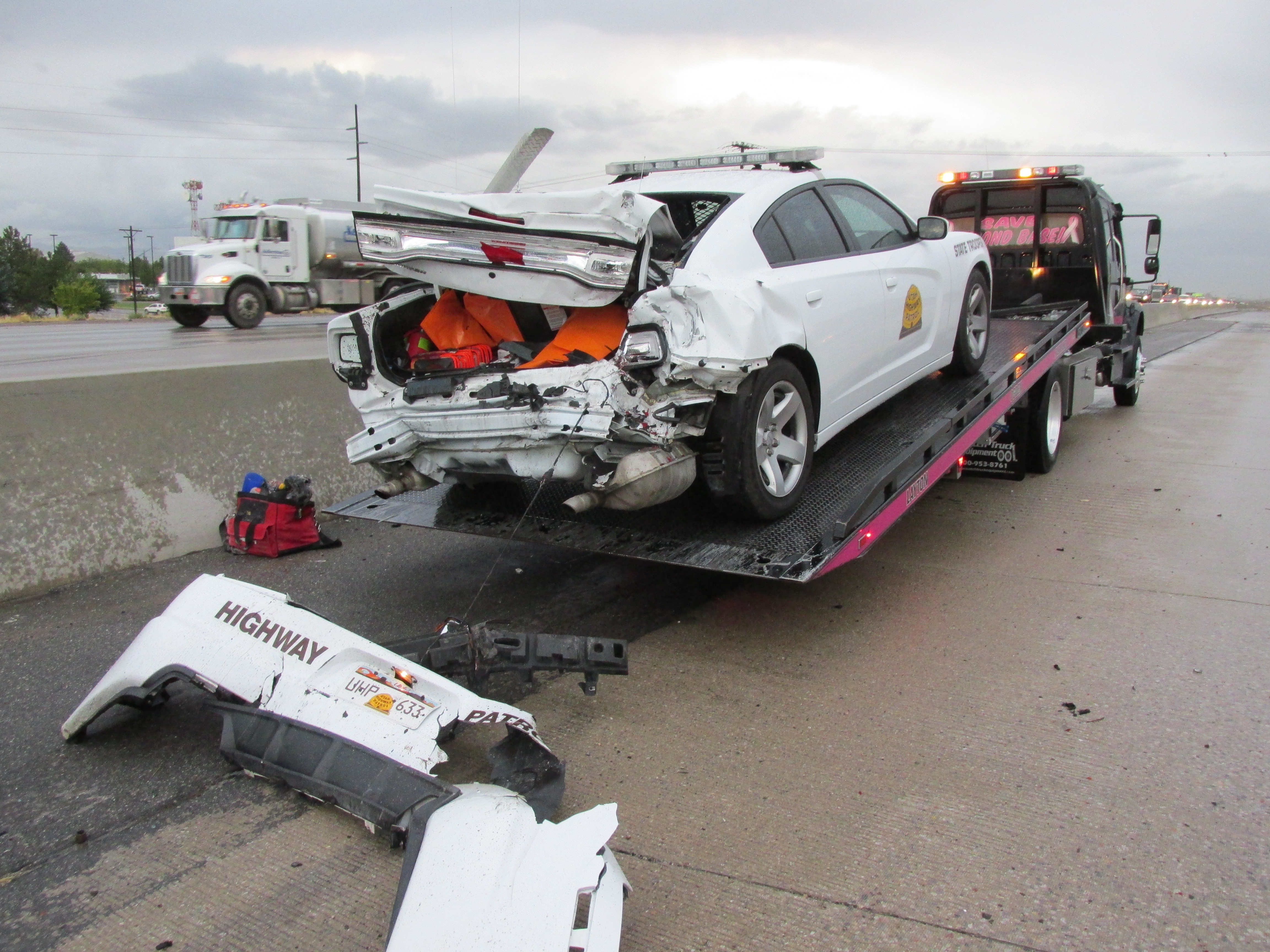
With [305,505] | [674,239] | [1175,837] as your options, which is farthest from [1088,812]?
[305,505]

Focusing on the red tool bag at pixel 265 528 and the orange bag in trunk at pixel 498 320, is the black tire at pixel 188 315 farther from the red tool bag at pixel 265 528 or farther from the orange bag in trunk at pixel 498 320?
the orange bag in trunk at pixel 498 320

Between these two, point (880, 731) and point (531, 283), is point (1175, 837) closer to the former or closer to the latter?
point (880, 731)

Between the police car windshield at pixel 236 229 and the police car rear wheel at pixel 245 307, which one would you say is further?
the police car windshield at pixel 236 229

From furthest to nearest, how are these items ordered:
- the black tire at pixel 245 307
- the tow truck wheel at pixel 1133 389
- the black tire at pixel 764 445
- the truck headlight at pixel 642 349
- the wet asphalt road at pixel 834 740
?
the black tire at pixel 245 307, the tow truck wheel at pixel 1133 389, the black tire at pixel 764 445, the truck headlight at pixel 642 349, the wet asphalt road at pixel 834 740

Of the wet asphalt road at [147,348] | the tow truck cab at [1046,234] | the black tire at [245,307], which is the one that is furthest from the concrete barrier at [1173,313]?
the wet asphalt road at [147,348]

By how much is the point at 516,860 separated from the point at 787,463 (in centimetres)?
255

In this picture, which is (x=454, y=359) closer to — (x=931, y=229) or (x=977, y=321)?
(x=931, y=229)

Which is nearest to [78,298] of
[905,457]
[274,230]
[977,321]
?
[274,230]

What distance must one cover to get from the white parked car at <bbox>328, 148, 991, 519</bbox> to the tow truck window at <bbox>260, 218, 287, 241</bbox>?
17.1 metres

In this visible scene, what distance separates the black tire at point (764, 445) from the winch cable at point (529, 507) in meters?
0.59

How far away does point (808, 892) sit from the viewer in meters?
2.65

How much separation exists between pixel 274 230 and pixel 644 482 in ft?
61.7

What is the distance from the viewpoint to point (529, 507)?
14.8ft

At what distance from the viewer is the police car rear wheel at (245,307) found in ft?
61.4
